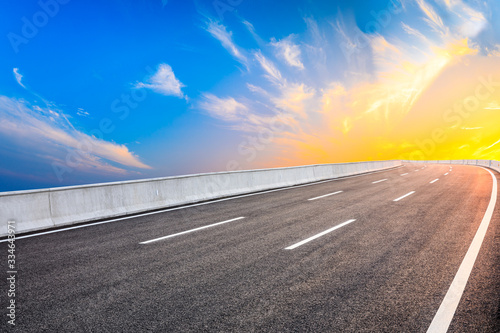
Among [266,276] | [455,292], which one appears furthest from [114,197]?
[455,292]

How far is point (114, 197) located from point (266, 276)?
719cm

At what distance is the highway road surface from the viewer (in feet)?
10.1

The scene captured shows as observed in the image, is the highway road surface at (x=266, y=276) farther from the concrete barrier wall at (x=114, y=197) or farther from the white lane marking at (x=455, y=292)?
the concrete barrier wall at (x=114, y=197)

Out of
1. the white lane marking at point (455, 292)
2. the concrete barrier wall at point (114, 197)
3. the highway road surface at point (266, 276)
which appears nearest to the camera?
the white lane marking at point (455, 292)

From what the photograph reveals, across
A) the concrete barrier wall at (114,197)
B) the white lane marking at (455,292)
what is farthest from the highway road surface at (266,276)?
the concrete barrier wall at (114,197)

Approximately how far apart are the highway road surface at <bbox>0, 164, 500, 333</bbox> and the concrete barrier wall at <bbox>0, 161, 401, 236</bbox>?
918 millimetres

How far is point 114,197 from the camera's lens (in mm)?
9711

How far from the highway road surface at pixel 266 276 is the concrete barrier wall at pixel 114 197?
0.92 meters

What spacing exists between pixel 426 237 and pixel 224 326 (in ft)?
15.9

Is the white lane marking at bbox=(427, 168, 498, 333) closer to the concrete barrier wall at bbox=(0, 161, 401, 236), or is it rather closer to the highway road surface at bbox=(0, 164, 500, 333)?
the highway road surface at bbox=(0, 164, 500, 333)

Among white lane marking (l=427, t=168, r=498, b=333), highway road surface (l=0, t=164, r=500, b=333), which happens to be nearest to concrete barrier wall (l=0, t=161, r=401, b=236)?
highway road surface (l=0, t=164, r=500, b=333)

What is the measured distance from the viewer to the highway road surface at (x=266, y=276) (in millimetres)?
3080

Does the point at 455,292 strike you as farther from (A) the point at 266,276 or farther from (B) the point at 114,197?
(B) the point at 114,197

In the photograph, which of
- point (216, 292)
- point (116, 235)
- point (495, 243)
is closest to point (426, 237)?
point (495, 243)
